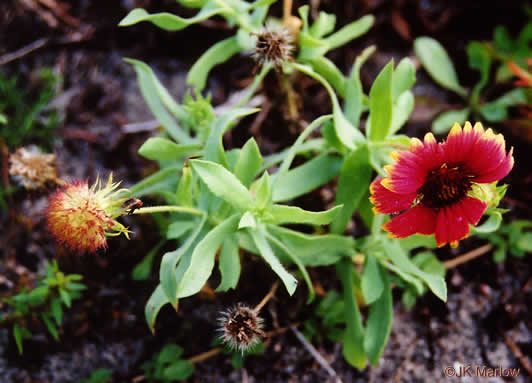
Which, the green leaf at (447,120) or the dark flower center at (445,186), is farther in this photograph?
the green leaf at (447,120)

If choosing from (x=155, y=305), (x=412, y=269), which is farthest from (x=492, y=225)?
(x=155, y=305)

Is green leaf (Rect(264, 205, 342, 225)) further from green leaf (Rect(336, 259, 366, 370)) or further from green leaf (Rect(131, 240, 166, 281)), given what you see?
green leaf (Rect(131, 240, 166, 281))

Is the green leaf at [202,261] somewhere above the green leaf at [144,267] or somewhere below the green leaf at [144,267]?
above

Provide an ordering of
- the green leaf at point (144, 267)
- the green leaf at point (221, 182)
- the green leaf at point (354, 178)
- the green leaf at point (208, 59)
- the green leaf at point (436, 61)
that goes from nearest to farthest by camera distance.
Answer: the green leaf at point (221, 182) < the green leaf at point (354, 178) < the green leaf at point (208, 59) < the green leaf at point (144, 267) < the green leaf at point (436, 61)

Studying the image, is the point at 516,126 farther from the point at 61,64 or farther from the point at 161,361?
the point at 61,64

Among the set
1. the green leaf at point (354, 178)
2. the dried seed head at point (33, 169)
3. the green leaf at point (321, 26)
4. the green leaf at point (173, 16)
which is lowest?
the green leaf at point (354, 178)

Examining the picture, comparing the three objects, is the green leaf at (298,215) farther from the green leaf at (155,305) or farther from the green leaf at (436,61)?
the green leaf at (436,61)

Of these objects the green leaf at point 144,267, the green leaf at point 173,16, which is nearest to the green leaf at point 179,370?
the green leaf at point 144,267

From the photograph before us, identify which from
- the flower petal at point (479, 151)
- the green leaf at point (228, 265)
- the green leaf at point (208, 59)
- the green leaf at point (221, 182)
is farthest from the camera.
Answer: the green leaf at point (208, 59)
